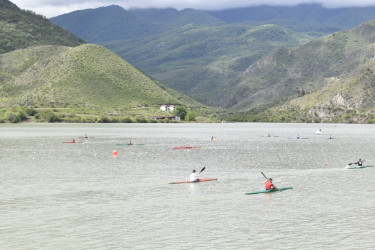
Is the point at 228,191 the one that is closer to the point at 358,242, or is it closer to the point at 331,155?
the point at 358,242

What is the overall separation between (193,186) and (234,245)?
2802 cm

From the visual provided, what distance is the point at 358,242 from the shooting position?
1615 inches

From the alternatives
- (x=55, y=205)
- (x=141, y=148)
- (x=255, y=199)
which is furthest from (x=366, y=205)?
(x=141, y=148)

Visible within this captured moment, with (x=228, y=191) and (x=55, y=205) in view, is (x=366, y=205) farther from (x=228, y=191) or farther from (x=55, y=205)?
(x=55, y=205)

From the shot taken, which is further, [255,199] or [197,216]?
[255,199]

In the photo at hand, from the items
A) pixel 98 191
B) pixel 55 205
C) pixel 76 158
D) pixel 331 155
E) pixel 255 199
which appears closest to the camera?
pixel 55 205

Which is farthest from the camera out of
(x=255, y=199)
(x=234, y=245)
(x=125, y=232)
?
(x=255, y=199)

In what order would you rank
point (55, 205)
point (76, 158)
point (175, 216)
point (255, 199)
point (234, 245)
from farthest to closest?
point (76, 158) → point (255, 199) → point (55, 205) → point (175, 216) → point (234, 245)

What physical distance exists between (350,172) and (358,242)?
4581 cm

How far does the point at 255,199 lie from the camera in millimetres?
58688

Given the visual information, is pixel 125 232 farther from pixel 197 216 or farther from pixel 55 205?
pixel 55 205

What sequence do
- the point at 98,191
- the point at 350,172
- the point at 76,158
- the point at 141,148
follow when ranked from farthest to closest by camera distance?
the point at 141,148 < the point at 76,158 < the point at 350,172 < the point at 98,191

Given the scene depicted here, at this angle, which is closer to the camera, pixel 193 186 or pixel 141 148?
pixel 193 186

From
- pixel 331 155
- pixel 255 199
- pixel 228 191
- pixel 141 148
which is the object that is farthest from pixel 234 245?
pixel 141 148
